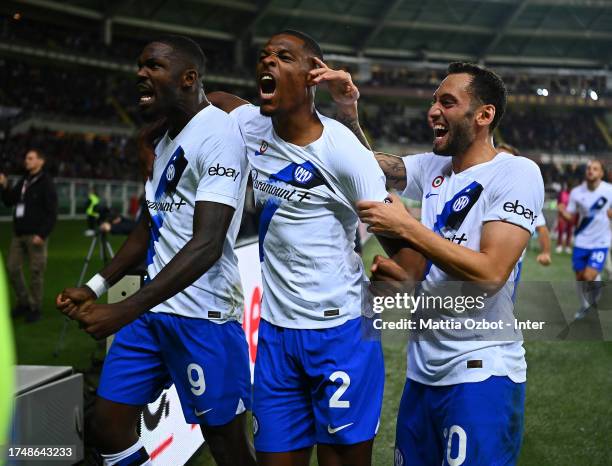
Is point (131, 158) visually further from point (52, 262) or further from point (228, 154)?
point (228, 154)

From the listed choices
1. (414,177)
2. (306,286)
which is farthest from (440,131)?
(306,286)

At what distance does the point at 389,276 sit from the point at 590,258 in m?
7.35

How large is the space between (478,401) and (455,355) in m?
0.16

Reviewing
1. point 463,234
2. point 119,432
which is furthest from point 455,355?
point 119,432

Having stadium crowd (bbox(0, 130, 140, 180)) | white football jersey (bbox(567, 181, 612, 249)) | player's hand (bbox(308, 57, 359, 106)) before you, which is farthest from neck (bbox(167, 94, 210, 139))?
stadium crowd (bbox(0, 130, 140, 180))

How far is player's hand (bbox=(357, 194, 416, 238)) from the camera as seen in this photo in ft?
6.84

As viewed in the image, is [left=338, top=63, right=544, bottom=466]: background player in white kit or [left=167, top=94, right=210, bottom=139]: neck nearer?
[left=338, top=63, right=544, bottom=466]: background player in white kit

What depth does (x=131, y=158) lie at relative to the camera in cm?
3183

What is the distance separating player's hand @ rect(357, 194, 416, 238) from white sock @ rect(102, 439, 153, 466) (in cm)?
148

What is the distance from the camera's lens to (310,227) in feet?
8.55

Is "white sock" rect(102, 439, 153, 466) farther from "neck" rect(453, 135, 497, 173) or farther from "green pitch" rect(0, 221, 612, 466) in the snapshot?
"neck" rect(453, 135, 497, 173)

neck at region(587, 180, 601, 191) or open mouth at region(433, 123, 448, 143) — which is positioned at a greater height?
neck at region(587, 180, 601, 191)

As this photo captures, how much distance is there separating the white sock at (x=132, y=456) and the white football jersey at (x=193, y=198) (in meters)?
0.57

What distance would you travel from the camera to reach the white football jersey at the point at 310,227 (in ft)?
8.49
